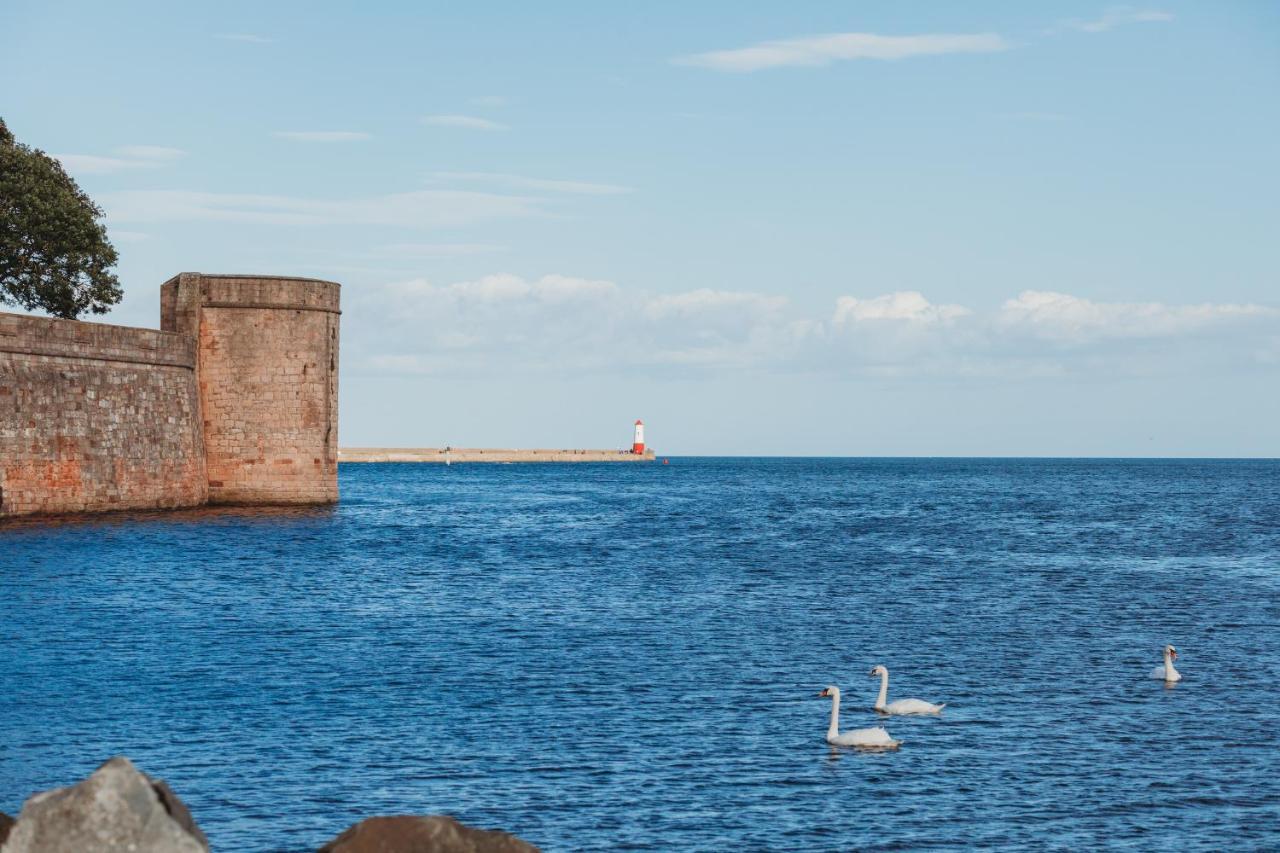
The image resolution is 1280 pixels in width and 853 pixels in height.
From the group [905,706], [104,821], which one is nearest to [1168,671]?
[905,706]

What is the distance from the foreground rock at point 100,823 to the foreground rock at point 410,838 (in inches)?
45.8

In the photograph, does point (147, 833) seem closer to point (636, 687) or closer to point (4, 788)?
point (4, 788)

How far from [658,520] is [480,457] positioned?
126249 mm

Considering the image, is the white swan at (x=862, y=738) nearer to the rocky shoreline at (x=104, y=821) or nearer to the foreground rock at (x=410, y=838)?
the foreground rock at (x=410, y=838)

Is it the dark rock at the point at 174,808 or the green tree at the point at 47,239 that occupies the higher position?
the green tree at the point at 47,239

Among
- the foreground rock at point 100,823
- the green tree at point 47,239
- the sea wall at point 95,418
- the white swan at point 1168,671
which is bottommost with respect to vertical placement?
the white swan at point 1168,671

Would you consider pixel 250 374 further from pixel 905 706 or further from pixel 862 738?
pixel 862 738

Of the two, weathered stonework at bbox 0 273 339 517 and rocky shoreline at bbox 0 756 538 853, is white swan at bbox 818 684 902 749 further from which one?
weathered stonework at bbox 0 273 339 517

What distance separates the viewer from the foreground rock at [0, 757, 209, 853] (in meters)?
7.76

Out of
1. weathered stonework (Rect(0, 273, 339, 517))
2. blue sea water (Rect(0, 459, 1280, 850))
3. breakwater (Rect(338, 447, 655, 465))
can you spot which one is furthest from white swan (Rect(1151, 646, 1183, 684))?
breakwater (Rect(338, 447, 655, 465))

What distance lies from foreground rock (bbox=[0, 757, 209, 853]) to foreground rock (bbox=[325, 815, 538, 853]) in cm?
116

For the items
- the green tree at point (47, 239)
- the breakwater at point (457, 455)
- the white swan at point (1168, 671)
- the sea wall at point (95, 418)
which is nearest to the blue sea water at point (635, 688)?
the white swan at point (1168, 671)

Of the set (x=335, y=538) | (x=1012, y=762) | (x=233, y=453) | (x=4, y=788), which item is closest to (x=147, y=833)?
(x=4, y=788)

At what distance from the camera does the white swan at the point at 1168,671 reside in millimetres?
21395
